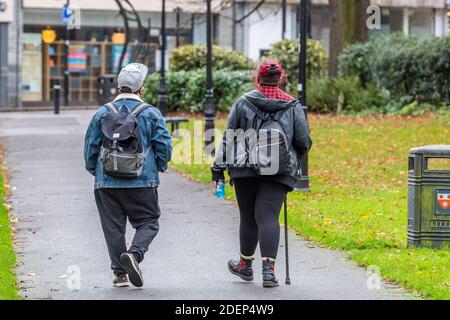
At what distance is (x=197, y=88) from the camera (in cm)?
3238

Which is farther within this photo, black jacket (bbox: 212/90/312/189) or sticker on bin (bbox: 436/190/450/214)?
sticker on bin (bbox: 436/190/450/214)

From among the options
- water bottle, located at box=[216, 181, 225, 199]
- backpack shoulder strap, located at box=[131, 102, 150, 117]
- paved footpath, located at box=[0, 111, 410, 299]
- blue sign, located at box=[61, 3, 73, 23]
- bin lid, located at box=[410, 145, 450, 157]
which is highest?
blue sign, located at box=[61, 3, 73, 23]

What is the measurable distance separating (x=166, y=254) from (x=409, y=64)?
18750 mm

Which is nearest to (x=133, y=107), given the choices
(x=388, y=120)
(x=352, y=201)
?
(x=352, y=201)

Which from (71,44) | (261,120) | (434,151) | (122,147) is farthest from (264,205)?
(71,44)

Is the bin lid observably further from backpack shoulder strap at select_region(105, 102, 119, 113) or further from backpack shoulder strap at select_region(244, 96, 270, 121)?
backpack shoulder strap at select_region(105, 102, 119, 113)

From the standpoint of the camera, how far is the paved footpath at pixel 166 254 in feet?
29.2

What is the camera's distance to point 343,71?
30609 millimetres

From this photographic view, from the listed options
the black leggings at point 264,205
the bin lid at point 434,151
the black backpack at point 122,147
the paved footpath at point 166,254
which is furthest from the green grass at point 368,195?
the black backpack at point 122,147

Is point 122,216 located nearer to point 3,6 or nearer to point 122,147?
point 122,147

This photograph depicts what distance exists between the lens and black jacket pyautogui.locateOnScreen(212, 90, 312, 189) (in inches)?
356

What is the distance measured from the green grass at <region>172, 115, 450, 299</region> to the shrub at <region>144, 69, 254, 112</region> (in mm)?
4435

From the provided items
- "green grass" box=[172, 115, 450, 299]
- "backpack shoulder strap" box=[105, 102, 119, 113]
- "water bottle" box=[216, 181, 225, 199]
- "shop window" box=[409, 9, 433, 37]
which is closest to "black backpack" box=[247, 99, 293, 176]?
"water bottle" box=[216, 181, 225, 199]
